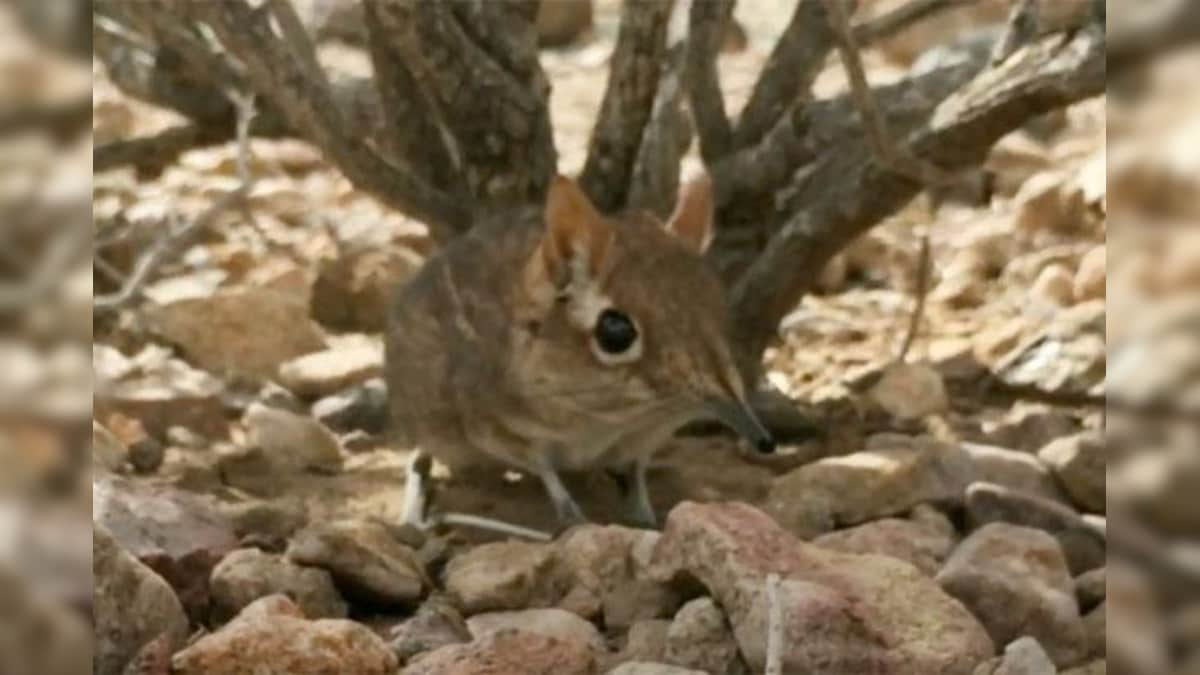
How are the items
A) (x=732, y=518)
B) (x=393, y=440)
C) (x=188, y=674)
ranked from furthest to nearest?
(x=393, y=440)
(x=732, y=518)
(x=188, y=674)

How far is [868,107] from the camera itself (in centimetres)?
203

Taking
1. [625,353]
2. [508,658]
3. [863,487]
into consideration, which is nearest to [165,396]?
[625,353]

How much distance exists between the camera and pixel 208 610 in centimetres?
182

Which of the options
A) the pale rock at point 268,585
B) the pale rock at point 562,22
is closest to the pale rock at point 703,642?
the pale rock at point 268,585

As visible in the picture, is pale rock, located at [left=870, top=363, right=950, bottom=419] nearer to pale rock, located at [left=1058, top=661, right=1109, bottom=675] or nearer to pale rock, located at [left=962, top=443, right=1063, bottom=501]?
pale rock, located at [left=962, top=443, right=1063, bottom=501]

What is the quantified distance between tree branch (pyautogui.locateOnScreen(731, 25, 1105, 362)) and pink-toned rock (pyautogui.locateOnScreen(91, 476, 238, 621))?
99 centimetres

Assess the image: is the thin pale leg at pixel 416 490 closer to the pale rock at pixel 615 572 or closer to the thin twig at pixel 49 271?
the pale rock at pixel 615 572

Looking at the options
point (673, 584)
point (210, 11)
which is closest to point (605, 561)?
point (673, 584)

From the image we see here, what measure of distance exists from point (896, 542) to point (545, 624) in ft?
1.53

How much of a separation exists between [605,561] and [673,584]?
195mm

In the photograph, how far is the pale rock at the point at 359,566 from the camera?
195 centimetres

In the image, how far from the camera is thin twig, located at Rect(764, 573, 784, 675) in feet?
4.23

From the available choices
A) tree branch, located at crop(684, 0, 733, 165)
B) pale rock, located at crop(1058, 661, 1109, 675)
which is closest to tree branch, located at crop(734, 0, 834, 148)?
tree branch, located at crop(684, 0, 733, 165)

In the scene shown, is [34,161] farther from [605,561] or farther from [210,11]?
Answer: [210,11]
